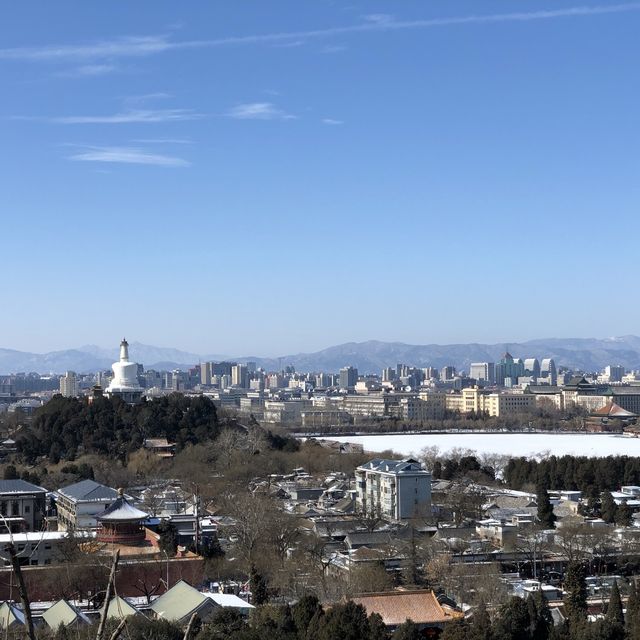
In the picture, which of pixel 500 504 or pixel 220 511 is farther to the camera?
pixel 500 504

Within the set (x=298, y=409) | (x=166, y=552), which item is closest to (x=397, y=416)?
(x=298, y=409)

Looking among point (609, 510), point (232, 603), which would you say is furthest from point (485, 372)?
point (232, 603)

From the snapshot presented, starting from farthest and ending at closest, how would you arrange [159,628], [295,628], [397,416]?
[397,416]
[295,628]
[159,628]

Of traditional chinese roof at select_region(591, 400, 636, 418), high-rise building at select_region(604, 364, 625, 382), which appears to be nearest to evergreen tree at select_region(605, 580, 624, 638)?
traditional chinese roof at select_region(591, 400, 636, 418)

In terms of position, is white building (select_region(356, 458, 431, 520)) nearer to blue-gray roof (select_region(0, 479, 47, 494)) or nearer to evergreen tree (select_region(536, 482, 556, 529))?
evergreen tree (select_region(536, 482, 556, 529))

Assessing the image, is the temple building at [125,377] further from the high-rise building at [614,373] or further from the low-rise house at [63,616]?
the high-rise building at [614,373]

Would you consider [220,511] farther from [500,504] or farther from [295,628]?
[295,628]
